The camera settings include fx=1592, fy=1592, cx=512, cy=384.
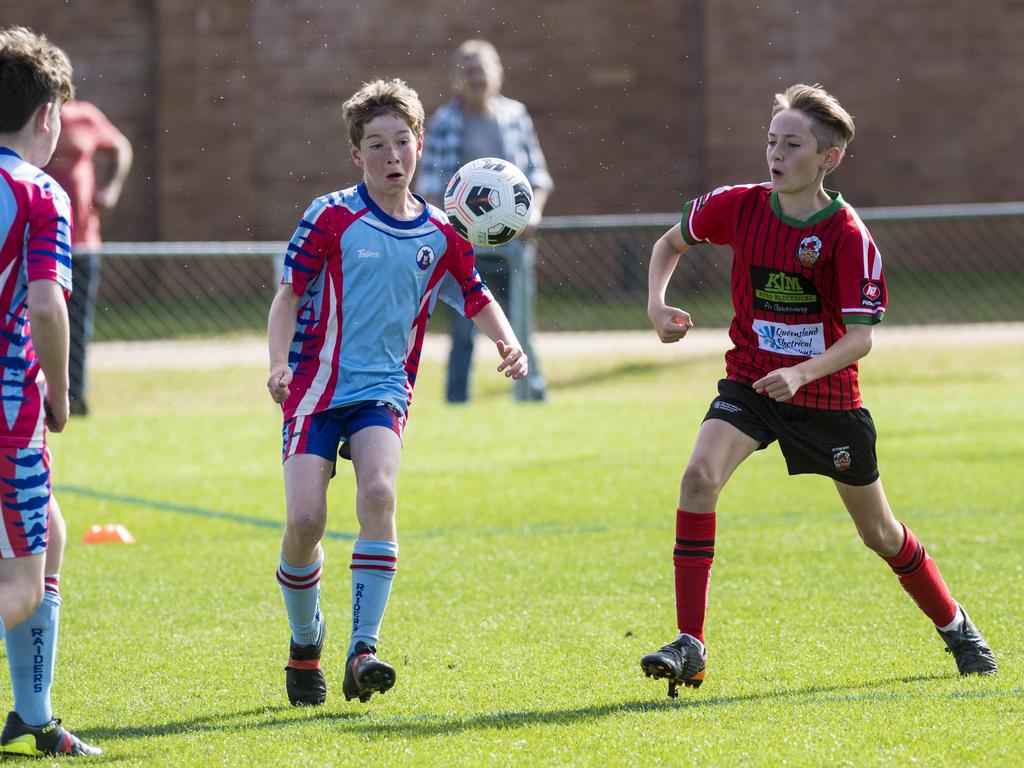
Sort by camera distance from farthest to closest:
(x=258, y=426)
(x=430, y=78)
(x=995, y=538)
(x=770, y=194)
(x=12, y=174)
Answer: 1. (x=430, y=78)
2. (x=258, y=426)
3. (x=995, y=538)
4. (x=770, y=194)
5. (x=12, y=174)

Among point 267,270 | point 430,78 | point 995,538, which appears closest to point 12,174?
point 995,538

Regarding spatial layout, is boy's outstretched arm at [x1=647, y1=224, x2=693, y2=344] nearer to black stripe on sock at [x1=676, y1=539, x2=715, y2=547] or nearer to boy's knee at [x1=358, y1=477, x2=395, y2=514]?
black stripe on sock at [x1=676, y1=539, x2=715, y2=547]

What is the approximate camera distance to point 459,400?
11.4 m

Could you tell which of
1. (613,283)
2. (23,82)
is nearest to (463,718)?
(23,82)

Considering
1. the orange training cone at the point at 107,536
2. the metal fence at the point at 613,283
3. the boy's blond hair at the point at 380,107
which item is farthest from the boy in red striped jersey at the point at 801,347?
the metal fence at the point at 613,283

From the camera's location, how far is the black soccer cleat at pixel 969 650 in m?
4.63

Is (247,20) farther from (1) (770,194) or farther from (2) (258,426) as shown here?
(1) (770,194)

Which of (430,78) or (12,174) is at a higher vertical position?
(430,78)

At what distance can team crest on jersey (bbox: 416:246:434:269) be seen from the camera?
468 centimetres

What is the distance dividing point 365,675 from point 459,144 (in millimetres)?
6802

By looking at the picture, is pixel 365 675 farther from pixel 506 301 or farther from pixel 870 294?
pixel 506 301

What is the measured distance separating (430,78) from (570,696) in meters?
14.8

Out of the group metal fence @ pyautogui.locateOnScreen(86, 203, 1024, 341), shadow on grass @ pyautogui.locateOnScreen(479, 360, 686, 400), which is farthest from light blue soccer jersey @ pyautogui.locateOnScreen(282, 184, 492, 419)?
metal fence @ pyautogui.locateOnScreen(86, 203, 1024, 341)

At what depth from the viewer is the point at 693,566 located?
454 cm
